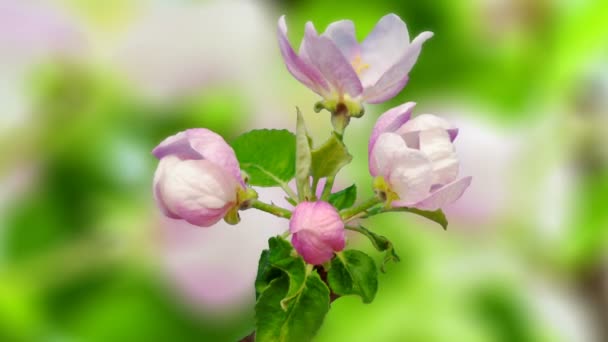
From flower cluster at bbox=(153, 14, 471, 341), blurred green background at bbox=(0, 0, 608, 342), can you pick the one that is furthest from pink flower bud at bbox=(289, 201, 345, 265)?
blurred green background at bbox=(0, 0, 608, 342)

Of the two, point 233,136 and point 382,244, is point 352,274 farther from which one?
point 233,136

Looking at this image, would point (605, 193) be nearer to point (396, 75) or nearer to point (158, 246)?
point (158, 246)

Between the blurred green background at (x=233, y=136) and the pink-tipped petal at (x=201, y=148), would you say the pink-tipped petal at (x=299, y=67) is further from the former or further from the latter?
the blurred green background at (x=233, y=136)

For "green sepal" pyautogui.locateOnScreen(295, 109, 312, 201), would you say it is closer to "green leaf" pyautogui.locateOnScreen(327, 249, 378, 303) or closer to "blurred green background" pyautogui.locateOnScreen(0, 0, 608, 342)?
"green leaf" pyautogui.locateOnScreen(327, 249, 378, 303)

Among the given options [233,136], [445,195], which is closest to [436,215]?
[445,195]

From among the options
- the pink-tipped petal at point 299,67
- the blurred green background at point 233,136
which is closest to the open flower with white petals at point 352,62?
the pink-tipped petal at point 299,67
